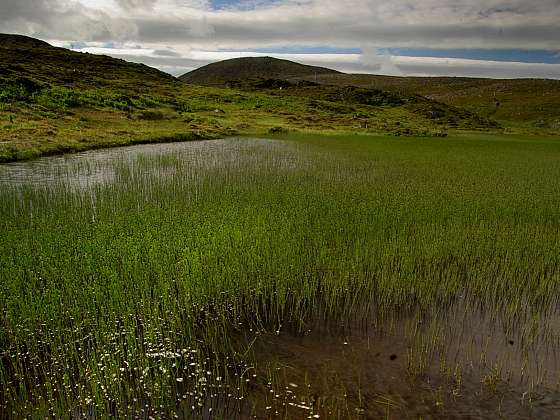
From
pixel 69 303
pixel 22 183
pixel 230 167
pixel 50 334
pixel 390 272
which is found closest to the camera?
pixel 50 334

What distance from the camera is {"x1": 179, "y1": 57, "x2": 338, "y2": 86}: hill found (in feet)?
529

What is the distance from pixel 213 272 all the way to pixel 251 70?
546ft

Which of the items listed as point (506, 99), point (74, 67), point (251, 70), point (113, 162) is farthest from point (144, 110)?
point (251, 70)

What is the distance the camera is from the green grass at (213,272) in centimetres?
511

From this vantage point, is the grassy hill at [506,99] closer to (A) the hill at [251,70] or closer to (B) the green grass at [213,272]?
(A) the hill at [251,70]

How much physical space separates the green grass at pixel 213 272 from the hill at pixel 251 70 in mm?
152346

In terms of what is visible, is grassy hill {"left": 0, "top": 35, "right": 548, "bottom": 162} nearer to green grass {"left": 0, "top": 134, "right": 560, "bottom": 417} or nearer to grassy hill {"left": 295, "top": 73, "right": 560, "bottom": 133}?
green grass {"left": 0, "top": 134, "right": 560, "bottom": 417}

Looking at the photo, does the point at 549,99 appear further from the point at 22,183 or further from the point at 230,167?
the point at 22,183

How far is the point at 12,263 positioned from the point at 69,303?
5.13 feet

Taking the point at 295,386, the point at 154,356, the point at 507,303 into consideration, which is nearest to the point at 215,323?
the point at 154,356

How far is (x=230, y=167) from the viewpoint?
17719 mm

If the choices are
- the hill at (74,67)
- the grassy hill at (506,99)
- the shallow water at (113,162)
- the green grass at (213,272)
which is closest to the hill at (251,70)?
the grassy hill at (506,99)

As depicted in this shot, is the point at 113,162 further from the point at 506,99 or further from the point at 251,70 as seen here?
the point at 251,70

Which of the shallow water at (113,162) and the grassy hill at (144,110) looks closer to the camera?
the shallow water at (113,162)
